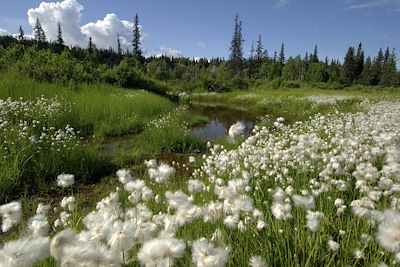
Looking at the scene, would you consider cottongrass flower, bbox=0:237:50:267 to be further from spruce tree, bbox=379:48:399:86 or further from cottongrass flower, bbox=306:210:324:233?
spruce tree, bbox=379:48:399:86

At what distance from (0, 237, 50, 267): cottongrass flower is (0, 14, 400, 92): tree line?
1536cm

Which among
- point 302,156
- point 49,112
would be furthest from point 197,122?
point 302,156

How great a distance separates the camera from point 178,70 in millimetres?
76688

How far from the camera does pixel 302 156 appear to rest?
14.7ft

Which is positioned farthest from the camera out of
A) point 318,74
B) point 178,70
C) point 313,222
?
point 178,70

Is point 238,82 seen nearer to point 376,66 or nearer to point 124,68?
point 124,68

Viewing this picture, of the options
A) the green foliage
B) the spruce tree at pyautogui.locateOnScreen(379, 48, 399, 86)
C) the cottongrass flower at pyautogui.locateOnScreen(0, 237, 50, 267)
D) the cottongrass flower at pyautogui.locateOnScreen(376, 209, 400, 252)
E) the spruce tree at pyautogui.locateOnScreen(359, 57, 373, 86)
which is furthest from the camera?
the green foliage

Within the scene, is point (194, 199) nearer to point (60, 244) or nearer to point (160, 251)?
point (160, 251)

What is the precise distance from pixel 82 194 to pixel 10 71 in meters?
11.1

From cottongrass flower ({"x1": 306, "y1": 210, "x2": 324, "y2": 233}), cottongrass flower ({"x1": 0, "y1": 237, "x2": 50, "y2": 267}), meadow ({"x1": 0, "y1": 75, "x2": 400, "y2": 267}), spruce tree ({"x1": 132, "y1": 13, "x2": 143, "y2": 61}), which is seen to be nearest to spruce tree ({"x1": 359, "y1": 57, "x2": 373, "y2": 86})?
spruce tree ({"x1": 132, "y1": 13, "x2": 143, "y2": 61})

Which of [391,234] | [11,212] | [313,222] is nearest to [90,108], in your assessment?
[11,212]

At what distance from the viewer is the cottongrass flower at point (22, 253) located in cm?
119

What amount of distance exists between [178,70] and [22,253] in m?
77.0

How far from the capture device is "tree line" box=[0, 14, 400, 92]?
17172 mm
